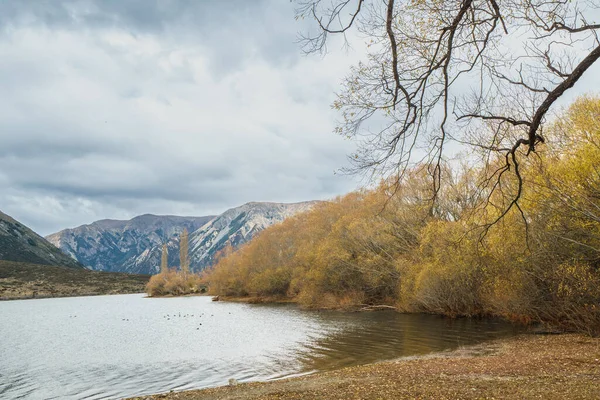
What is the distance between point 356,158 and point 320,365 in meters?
→ 14.8

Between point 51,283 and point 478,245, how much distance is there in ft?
575

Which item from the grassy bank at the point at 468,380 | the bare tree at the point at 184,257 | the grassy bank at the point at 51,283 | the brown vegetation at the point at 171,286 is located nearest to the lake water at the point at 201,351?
the grassy bank at the point at 468,380

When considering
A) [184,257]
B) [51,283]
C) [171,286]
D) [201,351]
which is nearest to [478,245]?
[201,351]

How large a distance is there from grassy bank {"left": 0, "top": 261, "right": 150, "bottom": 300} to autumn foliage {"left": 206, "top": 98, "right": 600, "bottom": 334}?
116 metres

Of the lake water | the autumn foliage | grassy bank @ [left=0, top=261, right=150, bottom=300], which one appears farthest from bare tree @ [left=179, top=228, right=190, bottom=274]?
the lake water

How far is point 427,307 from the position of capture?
4103cm

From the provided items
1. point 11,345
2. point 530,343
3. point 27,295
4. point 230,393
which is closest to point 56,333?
point 11,345

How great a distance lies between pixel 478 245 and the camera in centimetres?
2328

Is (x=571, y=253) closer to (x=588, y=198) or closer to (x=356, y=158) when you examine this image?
(x=588, y=198)

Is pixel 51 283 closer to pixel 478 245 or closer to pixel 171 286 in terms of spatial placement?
pixel 171 286

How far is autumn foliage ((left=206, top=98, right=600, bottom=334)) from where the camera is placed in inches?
Result: 761

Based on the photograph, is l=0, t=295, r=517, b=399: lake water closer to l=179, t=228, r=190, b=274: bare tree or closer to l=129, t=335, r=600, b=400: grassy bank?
l=129, t=335, r=600, b=400: grassy bank

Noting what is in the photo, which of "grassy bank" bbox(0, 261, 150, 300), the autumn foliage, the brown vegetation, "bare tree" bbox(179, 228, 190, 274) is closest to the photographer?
the autumn foliage

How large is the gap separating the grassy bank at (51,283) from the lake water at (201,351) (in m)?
127
